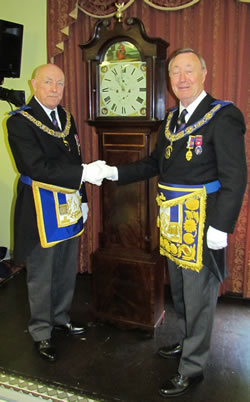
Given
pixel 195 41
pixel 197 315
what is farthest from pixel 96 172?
pixel 195 41

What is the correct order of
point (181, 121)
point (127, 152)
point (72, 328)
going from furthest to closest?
1. point (72, 328)
2. point (127, 152)
3. point (181, 121)

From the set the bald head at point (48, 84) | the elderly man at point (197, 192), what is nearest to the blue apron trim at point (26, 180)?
the bald head at point (48, 84)

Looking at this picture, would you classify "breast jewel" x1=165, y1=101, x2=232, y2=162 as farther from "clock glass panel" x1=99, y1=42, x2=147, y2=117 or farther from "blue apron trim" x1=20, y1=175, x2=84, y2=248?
"blue apron trim" x1=20, y1=175, x2=84, y2=248

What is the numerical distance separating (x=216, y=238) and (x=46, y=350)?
115cm

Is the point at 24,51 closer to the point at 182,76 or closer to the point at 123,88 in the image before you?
the point at 123,88

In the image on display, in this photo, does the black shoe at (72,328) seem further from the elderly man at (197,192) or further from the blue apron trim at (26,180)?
the blue apron trim at (26,180)

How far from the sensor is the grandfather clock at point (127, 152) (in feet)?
6.72

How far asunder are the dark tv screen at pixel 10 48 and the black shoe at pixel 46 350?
1.83 metres

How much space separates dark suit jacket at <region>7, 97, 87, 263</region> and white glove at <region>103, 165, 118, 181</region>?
0.15 metres

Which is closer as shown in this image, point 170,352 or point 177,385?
point 177,385

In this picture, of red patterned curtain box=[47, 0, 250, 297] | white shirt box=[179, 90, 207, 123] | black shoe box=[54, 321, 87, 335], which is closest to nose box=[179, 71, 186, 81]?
white shirt box=[179, 90, 207, 123]

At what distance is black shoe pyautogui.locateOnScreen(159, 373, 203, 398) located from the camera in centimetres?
179

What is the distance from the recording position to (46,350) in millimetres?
2078

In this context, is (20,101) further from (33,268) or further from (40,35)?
(33,268)
